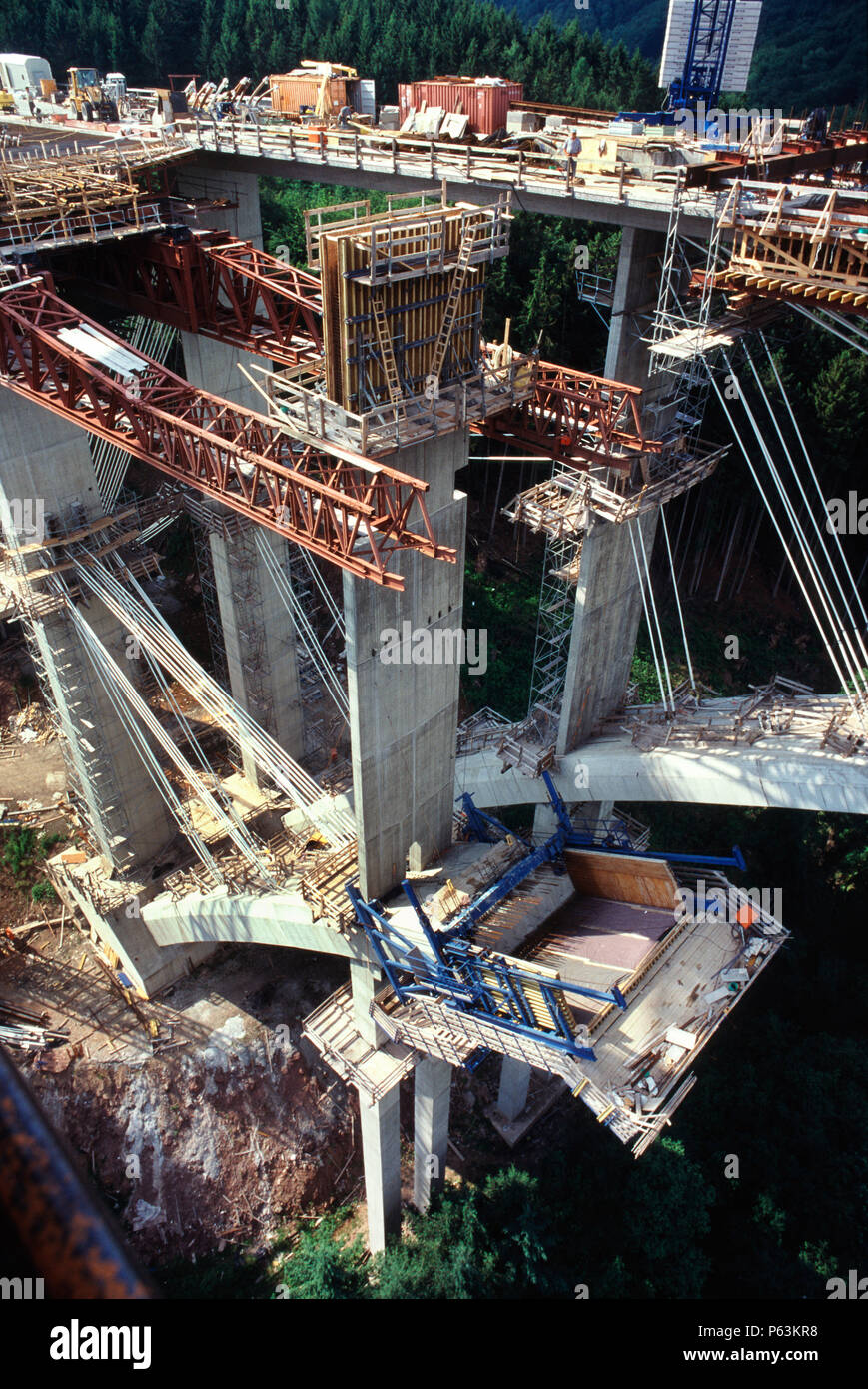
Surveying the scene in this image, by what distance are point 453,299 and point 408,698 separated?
905 centimetres

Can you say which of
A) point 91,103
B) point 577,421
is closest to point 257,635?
point 577,421

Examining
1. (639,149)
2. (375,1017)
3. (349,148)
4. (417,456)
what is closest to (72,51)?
(349,148)

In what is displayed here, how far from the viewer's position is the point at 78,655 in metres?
29.6

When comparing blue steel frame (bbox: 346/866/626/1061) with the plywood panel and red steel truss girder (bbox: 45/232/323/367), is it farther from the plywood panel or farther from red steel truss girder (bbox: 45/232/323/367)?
red steel truss girder (bbox: 45/232/323/367)

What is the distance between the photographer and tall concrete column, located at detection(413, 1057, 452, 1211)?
2809 cm

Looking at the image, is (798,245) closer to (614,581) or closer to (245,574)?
(614,581)

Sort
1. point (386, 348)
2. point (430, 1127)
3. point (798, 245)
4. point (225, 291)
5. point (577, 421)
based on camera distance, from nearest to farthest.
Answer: point (386, 348) → point (798, 245) → point (577, 421) → point (225, 291) → point (430, 1127)

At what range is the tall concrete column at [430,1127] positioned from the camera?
28094mm

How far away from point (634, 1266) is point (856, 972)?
645 inches

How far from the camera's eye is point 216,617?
38.5 m

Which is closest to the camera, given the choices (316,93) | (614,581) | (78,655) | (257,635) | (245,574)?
(614,581)

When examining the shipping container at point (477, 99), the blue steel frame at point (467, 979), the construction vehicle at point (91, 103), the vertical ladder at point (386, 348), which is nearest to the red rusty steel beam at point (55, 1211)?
the vertical ladder at point (386, 348)

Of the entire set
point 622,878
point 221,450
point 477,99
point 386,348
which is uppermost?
point 477,99

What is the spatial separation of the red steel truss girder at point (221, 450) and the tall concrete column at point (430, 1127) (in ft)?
53.7
